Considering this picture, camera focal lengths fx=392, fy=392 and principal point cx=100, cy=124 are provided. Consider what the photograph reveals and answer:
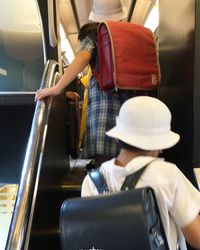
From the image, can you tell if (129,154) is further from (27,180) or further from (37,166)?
(37,166)

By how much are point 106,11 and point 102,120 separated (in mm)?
702

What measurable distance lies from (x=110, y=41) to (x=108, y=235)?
133 centimetres

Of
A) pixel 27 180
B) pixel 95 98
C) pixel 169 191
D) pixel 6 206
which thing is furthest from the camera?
pixel 6 206

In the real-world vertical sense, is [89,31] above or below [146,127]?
above

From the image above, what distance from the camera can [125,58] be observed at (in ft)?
7.45

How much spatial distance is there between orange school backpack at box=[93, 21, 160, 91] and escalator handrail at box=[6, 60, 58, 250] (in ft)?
1.34

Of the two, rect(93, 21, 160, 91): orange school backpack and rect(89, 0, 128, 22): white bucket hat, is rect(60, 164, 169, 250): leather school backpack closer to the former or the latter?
rect(93, 21, 160, 91): orange school backpack

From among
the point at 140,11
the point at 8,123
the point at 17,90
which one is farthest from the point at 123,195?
the point at 140,11

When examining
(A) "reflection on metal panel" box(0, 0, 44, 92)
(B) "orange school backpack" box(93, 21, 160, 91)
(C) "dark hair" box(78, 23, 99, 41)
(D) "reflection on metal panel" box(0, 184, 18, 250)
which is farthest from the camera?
(A) "reflection on metal panel" box(0, 0, 44, 92)

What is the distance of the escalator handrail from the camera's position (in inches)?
67.5

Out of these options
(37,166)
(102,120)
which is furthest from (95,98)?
(37,166)

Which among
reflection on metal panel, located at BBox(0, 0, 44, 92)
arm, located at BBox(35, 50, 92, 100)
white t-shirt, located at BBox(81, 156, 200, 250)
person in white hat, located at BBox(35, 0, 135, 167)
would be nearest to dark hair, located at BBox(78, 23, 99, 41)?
person in white hat, located at BBox(35, 0, 135, 167)

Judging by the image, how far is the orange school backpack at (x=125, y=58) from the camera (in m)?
2.24

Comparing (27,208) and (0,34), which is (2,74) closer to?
(0,34)
